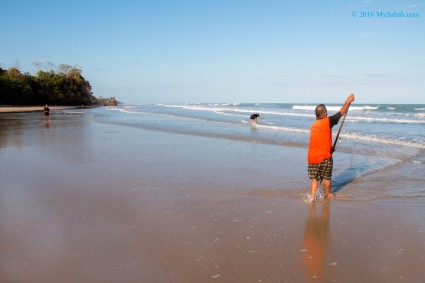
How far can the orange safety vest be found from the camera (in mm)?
5555

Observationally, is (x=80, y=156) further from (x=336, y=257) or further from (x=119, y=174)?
(x=336, y=257)

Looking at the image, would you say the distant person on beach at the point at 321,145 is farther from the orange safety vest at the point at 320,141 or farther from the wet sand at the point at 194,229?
the wet sand at the point at 194,229

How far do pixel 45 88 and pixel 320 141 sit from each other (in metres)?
76.8

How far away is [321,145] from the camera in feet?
18.4

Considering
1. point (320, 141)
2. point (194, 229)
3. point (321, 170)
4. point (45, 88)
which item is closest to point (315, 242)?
point (194, 229)

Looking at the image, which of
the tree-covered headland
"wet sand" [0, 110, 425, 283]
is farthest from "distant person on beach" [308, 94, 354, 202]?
the tree-covered headland

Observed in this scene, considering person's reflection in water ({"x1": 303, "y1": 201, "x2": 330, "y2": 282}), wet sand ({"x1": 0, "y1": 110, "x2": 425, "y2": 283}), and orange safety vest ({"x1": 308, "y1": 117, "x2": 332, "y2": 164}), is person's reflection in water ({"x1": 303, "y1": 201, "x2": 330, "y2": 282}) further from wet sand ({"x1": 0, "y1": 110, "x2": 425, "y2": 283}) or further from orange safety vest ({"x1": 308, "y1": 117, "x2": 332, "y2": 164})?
orange safety vest ({"x1": 308, "y1": 117, "x2": 332, "y2": 164})

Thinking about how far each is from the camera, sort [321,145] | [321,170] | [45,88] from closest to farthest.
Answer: [321,145], [321,170], [45,88]

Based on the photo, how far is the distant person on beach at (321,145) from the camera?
218 inches

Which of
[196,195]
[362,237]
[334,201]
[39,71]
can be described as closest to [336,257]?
[362,237]

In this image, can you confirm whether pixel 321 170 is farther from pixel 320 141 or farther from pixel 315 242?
pixel 315 242

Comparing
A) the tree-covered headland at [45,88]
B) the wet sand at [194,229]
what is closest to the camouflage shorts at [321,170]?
the wet sand at [194,229]

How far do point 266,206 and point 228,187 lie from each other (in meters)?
1.28

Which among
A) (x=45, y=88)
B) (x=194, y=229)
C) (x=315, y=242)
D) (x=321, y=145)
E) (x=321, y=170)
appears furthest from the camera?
(x=45, y=88)
